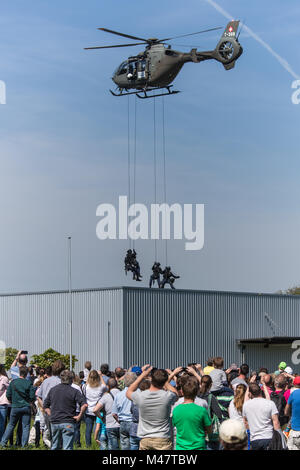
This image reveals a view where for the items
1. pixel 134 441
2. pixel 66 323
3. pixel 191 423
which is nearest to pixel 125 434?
pixel 134 441

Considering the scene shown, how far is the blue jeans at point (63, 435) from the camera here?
13547mm

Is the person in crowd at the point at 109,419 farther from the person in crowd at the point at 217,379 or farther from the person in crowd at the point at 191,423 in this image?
the person in crowd at the point at 191,423

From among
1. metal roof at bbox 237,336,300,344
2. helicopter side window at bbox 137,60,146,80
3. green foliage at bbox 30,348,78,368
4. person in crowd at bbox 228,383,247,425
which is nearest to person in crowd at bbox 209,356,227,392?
person in crowd at bbox 228,383,247,425

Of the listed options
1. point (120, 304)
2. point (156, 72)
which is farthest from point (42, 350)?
point (156, 72)

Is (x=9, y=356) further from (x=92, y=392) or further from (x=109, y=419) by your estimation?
(x=109, y=419)

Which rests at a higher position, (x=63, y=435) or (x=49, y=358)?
(x=63, y=435)

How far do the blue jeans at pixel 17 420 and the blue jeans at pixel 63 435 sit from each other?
3359 millimetres

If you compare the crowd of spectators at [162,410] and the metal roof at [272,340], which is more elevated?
the crowd of spectators at [162,410]

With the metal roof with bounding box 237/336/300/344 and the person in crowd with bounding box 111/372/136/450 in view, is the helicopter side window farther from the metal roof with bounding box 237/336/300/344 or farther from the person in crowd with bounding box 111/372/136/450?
the person in crowd with bounding box 111/372/136/450

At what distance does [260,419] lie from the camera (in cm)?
1223

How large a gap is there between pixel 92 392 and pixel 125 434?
109 inches

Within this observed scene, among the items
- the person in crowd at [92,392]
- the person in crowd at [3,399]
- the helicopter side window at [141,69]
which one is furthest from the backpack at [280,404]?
the helicopter side window at [141,69]
